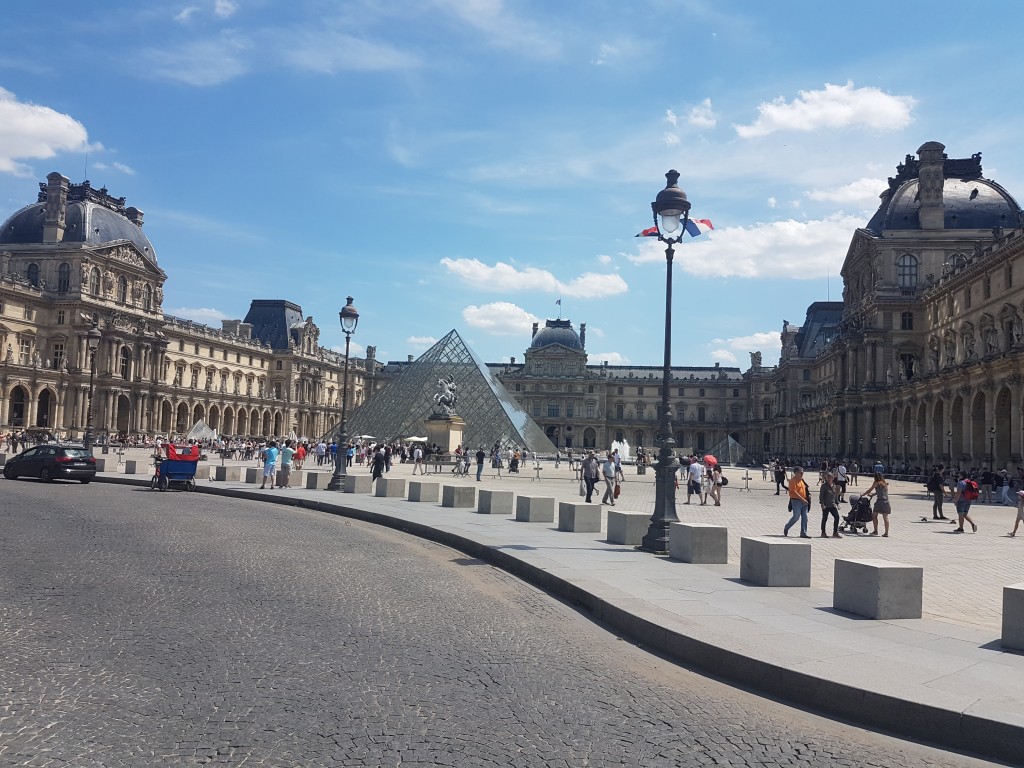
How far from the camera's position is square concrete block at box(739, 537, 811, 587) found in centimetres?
869

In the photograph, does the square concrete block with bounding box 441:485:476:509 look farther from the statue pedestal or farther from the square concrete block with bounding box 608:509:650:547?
the statue pedestal

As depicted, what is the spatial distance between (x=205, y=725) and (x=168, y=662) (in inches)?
49.6

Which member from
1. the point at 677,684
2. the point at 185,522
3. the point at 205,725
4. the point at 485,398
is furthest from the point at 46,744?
the point at 485,398

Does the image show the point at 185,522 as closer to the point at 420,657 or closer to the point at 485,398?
the point at 420,657

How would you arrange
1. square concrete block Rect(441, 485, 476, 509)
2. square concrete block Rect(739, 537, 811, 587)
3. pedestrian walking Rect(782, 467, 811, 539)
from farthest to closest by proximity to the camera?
square concrete block Rect(441, 485, 476, 509)
pedestrian walking Rect(782, 467, 811, 539)
square concrete block Rect(739, 537, 811, 587)

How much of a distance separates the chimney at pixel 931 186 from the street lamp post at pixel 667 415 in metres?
52.5


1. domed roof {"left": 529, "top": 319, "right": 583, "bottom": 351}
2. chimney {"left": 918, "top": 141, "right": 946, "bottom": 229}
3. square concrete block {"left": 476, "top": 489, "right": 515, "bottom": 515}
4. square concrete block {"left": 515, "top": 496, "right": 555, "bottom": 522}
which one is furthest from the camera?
domed roof {"left": 529, "top": 319, "right": 583, "bottom": 351}

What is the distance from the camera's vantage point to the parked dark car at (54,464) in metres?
23.2

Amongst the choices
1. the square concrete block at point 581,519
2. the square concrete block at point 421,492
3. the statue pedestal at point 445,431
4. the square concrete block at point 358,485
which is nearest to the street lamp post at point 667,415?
the square concrete block at point 581,519

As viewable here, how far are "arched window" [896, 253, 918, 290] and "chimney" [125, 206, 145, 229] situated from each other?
2459 inches

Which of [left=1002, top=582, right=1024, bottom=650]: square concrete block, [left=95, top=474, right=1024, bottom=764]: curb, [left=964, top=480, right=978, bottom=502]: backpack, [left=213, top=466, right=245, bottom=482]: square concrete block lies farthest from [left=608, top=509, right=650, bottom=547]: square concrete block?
[left=213, top=466, right=245, bottom=482]: square concrete block

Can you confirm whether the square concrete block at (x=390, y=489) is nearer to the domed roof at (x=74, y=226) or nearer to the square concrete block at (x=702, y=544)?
the square concrete block at (x=702, y=544)

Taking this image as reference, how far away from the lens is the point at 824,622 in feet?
22.6

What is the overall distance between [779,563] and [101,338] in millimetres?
67512
